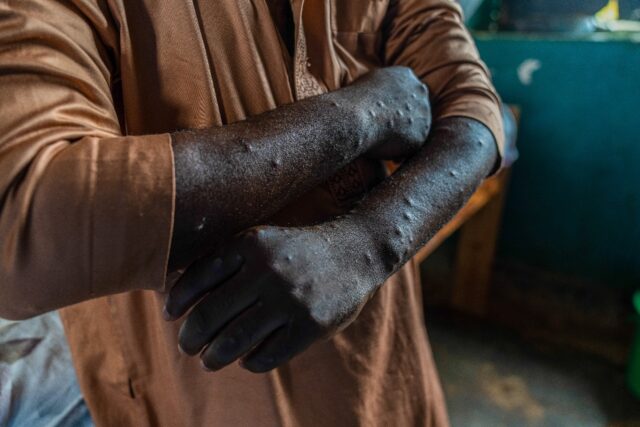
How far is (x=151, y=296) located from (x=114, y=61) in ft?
0.80

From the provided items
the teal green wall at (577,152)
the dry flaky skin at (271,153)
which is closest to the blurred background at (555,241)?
the teal green wall at (577,152)

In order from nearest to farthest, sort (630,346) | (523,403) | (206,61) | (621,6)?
(206,61) < (523,403) < (630,346) < (621,6)

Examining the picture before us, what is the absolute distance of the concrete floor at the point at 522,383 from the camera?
1640mm

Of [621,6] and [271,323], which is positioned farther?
[621,6]

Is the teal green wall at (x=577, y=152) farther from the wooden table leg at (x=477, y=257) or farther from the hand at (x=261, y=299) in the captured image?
the hand at (x=261, y=299)

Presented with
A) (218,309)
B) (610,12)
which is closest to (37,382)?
(218,309)

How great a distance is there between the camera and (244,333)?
385 millimetres

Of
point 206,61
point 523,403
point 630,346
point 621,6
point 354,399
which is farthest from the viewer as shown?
point 621,6

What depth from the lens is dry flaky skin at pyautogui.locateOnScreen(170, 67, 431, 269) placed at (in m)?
0.36

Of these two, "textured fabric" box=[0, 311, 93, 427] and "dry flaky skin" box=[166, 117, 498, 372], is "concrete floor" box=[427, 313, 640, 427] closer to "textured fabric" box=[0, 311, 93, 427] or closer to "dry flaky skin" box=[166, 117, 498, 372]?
"textured fabric" box=[0, 311, 93, 427]

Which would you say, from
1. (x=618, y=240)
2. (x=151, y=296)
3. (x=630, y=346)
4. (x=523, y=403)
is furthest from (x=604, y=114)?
(x=151, y=296)

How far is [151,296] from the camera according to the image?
518 millimetres

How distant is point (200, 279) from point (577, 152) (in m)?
1.91

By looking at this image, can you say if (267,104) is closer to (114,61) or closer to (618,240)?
(114,61)
